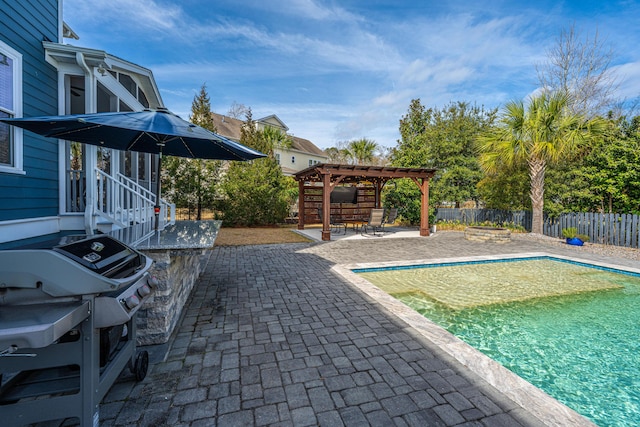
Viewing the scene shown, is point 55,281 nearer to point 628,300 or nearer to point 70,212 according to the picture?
point 70,212

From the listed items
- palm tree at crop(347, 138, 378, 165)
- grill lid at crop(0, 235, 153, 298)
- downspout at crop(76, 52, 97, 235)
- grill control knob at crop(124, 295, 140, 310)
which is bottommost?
grill control knob at crop(124, 295, 140, 310)

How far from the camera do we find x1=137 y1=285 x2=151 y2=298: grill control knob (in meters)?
1.84

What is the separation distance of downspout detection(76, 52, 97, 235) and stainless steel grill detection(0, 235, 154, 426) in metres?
2.96

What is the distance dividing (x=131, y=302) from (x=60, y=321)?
0.41 metres

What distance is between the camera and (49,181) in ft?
14.2

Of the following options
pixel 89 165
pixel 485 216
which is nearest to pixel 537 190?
pixel 485 216

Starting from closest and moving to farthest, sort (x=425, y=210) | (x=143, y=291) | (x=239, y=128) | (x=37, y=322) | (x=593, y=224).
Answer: (x=37, y=322) → (x=143, y=291) → (x=593, y=224) → (x=425, y=210) → (x=239, y=128)

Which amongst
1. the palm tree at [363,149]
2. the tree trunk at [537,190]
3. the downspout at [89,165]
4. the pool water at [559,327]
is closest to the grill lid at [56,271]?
the downspout at [89,165]

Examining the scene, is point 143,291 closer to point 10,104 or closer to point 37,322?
point 37,322

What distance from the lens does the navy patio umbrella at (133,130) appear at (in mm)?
2965

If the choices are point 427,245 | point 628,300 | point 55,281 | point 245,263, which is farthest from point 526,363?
point 427,245

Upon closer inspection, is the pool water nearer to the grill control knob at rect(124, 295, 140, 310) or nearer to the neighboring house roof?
the grill control knob at rect(124, 295, 140, 310)

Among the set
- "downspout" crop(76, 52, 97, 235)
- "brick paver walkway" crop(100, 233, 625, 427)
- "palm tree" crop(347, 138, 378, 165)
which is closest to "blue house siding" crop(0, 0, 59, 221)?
"downspout" crop(76, 52, 97, 235)

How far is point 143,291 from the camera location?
187 cm
